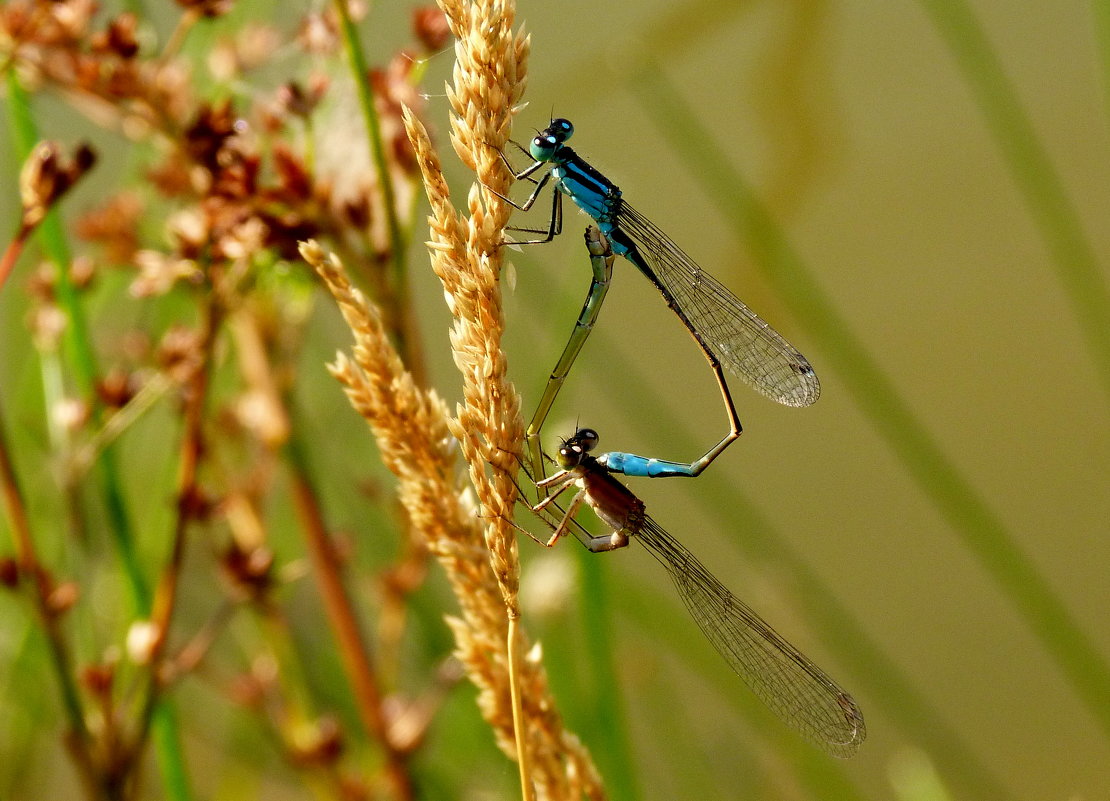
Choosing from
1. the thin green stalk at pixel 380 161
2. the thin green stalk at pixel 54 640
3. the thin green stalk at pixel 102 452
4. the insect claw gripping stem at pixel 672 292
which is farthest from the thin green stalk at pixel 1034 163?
the thin green stalk at pixel 54 640

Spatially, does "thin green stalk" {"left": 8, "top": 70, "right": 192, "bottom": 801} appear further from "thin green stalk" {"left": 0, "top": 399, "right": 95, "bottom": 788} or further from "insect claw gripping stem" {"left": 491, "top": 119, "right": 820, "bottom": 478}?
"insect claw gripping stem" {"left": 491, "top": 119, "right": 820, "bottom": 478}

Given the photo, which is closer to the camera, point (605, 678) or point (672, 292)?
point (605, 678)

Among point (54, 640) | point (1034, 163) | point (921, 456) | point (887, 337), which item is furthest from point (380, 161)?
point (887, 337)

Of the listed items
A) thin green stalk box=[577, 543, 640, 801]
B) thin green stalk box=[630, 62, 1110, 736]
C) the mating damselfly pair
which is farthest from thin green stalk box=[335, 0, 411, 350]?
thin green stalk box=[630, 62, 1110, 736]

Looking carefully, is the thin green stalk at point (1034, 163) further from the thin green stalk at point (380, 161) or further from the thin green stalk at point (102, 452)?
the thin green stalk at point (102, 452)

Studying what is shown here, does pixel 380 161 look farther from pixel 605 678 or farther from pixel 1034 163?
pixel 1034 163

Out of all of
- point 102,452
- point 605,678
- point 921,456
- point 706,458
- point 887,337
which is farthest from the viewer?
point 887,337

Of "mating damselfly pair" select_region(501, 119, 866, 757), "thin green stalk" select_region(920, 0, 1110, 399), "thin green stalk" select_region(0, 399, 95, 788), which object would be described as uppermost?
"thin green stalk" select_region(920, 0, 1110, 399)
